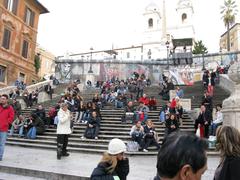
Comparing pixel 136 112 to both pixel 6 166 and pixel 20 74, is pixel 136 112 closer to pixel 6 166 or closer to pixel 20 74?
pixel 6 166

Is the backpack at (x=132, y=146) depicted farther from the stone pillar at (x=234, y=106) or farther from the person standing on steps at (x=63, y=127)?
the stone pillar at (x=234, y=106)

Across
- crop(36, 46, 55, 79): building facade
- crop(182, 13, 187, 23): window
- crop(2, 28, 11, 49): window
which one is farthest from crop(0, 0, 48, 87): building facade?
crop(182, 13, 187, 23): window

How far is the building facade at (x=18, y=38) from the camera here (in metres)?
29.3

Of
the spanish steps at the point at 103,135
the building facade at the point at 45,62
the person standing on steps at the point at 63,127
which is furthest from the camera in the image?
the building facade at the point at 45,62

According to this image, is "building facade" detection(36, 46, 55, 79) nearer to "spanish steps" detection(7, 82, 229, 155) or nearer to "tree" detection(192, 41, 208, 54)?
"tree" detection(192, 41, 208, 54)

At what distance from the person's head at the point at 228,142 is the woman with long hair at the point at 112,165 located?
1.45m

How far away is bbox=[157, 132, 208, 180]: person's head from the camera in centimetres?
147

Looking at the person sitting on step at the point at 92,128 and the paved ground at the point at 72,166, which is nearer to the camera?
the paved ground at the point at 72,166

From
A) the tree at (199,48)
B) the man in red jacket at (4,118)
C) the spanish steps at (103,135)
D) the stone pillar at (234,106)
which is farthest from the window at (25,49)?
the tree at (199,48)

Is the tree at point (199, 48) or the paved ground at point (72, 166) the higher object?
the tree at point (199, 48)

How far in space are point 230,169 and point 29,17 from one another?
35594 millimetres

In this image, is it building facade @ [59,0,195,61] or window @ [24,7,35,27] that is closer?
window @ [24,7,35,27]

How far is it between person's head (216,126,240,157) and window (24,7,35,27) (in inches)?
1357

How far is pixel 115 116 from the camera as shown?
16.0 metres
